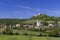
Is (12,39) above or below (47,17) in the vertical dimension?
below

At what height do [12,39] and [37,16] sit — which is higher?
[37,16]

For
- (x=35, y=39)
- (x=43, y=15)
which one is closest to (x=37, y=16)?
(x=43, y=15)

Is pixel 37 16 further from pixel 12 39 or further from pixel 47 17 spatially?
pixel 12 39

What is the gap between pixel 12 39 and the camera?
1341 centimetres

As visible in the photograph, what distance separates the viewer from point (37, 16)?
131ft

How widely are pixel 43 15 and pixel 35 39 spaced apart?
2443 centimetres

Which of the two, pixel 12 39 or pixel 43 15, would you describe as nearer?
pixel 12 39

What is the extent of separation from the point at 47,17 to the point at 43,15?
106 cm

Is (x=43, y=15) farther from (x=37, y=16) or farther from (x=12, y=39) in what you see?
(x=12, y=39)

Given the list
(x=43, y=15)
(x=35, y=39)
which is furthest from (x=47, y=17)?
(x=35, y=39)

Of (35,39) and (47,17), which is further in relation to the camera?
(47,17)

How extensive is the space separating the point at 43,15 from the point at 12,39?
2547cm

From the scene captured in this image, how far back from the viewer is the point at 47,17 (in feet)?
125

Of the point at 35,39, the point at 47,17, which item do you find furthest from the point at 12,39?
the point at 47,17
